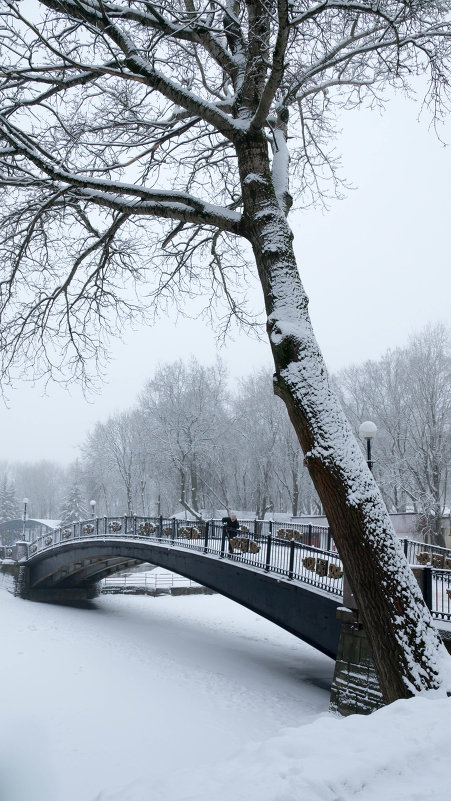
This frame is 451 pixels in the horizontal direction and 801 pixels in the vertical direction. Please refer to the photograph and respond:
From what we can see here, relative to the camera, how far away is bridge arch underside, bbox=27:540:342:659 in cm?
1361

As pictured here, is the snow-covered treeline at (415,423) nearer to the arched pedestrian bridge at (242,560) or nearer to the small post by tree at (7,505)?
the arched pedestrian bridge at (242,560)

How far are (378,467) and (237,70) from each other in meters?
27.4

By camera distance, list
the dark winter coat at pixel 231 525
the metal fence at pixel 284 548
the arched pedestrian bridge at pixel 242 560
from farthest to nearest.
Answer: the dark winter coat at pixel 231 525 < the arched pedestrian bridge at pixel 242 560 < the metal fence at pixel 284 548

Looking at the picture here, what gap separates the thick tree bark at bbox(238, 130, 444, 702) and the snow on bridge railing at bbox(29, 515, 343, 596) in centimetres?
827

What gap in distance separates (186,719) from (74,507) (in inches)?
1888

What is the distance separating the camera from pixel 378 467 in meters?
32.4

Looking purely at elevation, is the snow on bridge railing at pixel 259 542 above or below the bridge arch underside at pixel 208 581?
above

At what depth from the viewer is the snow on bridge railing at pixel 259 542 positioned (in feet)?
45.4

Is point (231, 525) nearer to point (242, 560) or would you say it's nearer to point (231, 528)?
point (231, 528)

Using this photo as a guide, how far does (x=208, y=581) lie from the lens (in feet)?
60.2

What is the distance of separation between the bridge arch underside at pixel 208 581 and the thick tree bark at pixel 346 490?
835 centimetres

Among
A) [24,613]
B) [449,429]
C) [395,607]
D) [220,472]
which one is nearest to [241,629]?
[24,613]

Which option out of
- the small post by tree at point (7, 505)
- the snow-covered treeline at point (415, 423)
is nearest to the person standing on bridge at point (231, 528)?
the snow-covered treeline at point (415, 423)

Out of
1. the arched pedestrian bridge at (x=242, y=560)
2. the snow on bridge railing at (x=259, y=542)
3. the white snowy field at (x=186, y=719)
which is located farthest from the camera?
the snow on bridge railing at (x=259, y=542)
